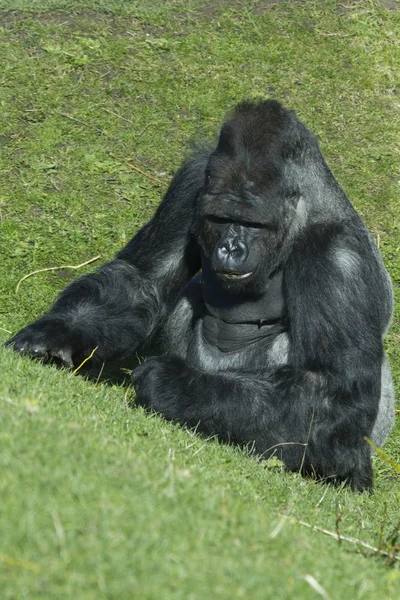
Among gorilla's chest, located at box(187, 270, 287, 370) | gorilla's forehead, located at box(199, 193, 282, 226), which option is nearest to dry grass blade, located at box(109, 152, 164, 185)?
gorilla's chest, located at box(187, 270, 287, 370)

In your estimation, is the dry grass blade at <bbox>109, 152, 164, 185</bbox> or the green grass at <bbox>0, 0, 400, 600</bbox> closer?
the green grass at <bbox>0, 0, 400, 600</bbox>

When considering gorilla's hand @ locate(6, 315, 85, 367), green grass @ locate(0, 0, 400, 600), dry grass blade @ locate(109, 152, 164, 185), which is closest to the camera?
green grass @ locate(0, 0, 400, 600)

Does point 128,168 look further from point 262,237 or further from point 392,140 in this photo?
point 262,237

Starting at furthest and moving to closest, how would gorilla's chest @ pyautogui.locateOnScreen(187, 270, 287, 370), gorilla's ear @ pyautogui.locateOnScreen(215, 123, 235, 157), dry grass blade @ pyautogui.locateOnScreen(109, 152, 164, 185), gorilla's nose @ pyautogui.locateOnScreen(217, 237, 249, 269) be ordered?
dry grass blade @ pyautogui.locateOnScreen(109, 152, 164, 185)
gorilla's chest @ pyautogui.locateOnScreen(187, 270, 287, 370)
gorilla's ear @ pyautogui.locateOnScreen(215, 123, 235, 157)
gorilla's nose @ pyautogui.locateOnScreen(217, 237, 249, 269)

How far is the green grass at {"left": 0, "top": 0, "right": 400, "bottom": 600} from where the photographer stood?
279cm

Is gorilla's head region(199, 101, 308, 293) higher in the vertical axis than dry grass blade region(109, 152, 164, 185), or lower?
higher

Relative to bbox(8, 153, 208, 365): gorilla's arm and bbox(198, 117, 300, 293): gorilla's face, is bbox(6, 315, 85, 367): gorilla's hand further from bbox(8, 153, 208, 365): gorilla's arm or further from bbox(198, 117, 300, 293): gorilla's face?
bbox(198, 117, 300, 293): gorilla's face

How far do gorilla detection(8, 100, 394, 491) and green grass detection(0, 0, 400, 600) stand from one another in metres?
0.26

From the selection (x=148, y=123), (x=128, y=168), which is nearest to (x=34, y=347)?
(x=128, y=168)

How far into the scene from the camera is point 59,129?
→ 8.66 m

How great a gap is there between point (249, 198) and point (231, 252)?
12.0 inches

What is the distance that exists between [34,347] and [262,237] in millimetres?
1427

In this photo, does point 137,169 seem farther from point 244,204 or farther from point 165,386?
point 165,386

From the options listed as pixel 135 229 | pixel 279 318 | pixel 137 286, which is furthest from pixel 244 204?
pixel 135 229
